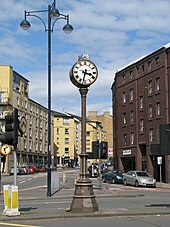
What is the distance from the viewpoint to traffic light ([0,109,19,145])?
14.1 metres

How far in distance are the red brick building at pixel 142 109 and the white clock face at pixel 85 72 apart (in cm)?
3130

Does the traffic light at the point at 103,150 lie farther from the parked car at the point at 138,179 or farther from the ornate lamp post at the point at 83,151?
the ornate lamp post at the point at 83,151

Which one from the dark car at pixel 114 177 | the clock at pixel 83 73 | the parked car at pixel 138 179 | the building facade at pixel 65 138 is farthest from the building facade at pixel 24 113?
the clock at pixel 83 73

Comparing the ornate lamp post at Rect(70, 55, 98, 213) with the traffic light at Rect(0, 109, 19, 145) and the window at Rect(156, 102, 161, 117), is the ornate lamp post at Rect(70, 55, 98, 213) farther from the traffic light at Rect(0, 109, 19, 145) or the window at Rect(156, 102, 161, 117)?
the window at Rect(156, 102, 161, 117)

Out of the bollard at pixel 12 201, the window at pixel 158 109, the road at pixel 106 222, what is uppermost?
the window at pixel 158 109

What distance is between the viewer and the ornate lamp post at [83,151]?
544 inches

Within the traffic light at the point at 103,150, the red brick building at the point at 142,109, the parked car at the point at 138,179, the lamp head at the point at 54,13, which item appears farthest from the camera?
the red brick building at the point at 142,109

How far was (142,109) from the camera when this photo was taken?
54.0m

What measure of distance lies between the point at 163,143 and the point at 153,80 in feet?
119

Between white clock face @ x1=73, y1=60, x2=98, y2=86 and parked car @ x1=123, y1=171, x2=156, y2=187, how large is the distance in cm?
2558

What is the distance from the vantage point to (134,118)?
5606cm

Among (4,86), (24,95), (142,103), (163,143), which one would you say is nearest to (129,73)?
(142,103)

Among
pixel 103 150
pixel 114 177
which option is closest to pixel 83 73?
pixel 103 150

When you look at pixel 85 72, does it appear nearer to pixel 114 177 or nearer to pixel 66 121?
pixel 114 177
